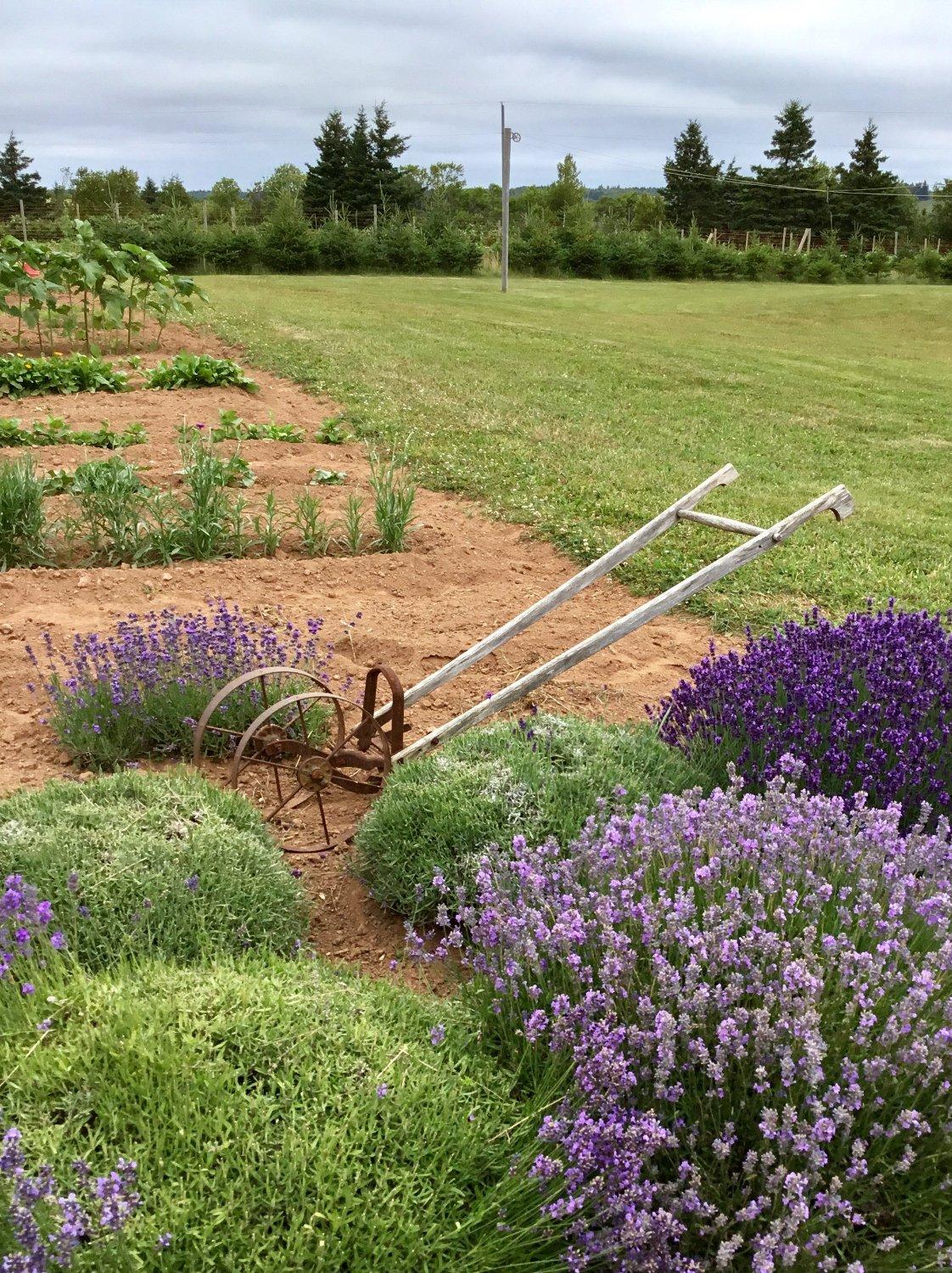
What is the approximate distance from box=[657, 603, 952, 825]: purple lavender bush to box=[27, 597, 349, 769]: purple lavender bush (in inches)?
62.7

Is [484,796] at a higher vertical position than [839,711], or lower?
lower

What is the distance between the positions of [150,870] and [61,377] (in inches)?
330

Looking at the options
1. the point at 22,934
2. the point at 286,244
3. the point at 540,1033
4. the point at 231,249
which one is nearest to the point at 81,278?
the point at 22,934

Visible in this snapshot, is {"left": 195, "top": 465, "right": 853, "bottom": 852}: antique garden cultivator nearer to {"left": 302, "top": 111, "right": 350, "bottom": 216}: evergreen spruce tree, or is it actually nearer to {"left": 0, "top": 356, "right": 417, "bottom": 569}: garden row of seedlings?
{"left": 0, "top": 356, "right": 417, "bottom": 569}: garden row of seedlings

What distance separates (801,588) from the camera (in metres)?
5.95

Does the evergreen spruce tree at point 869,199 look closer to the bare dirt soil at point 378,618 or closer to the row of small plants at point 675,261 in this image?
the row of small plants at point 675,261

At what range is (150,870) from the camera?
276cm

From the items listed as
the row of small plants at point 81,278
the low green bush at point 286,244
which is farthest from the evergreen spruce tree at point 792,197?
the row of small plants at point 81,278

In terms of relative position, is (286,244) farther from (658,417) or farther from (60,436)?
(60,436)

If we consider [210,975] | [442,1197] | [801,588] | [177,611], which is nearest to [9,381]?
[177,611]

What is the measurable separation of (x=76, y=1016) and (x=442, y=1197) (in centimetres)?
77

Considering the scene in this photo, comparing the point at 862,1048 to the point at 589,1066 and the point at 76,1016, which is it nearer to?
the point at 589,1066

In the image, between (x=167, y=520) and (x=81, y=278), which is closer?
(x=167, y=520)

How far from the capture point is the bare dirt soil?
3.69 m
